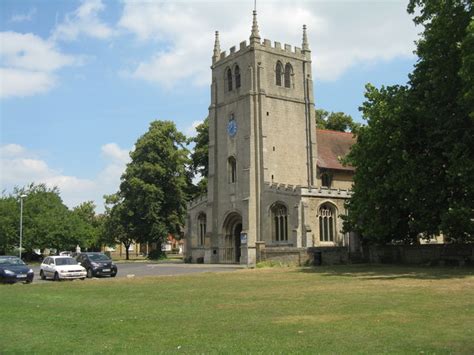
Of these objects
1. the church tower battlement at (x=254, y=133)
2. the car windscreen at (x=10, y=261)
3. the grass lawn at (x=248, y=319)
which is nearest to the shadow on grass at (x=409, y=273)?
the grass lawn at (x=248, y=319)

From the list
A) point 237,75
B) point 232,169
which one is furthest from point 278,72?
point 232,169

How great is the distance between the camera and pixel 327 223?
4747 centimetres

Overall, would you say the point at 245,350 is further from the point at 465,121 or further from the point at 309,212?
the point at 309,212

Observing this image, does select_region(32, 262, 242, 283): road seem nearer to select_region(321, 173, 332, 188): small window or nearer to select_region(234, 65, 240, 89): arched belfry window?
select_region(321, 173, 332, 188): small window

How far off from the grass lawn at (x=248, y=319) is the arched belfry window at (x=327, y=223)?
81.5ft

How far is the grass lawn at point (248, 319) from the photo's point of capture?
10.2 meters

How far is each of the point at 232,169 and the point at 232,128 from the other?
13.0 ft

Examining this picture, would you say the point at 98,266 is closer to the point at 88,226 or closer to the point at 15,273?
the point at 15,273

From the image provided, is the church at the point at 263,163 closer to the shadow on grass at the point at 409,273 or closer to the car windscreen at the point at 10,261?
the shadow on grass at the point at 409,273

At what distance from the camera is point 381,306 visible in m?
15.2

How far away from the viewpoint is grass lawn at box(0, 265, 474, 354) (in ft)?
33.6

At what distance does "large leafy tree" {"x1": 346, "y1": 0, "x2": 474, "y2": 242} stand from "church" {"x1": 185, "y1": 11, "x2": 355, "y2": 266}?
12.0 m

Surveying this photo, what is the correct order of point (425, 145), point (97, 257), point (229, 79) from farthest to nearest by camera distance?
point (229, 79)
point (97, 257)
point (425, 145)

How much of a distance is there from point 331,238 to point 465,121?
20.5 metres
